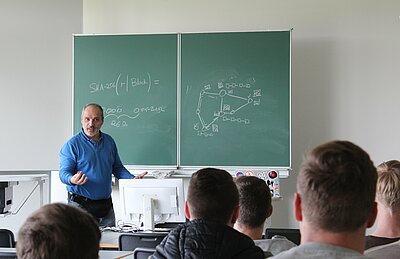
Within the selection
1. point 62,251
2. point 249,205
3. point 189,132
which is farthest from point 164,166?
point 62,251

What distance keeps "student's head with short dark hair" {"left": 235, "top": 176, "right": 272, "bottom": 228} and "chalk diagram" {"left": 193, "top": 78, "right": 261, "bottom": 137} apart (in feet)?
10.2

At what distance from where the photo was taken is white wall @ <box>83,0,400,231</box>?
18.7 feet

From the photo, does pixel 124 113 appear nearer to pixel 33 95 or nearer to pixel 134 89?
pixel 134 89

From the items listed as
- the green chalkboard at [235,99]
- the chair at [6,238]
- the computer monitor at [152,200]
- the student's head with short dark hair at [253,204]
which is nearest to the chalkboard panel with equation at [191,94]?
the green chalkboard at [235,99]

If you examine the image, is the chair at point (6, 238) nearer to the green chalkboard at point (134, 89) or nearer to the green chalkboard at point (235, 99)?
the green chalkboard at point (134, 89)

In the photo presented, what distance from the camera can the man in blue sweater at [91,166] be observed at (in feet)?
15.8

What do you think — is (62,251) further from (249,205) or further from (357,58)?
(357,58)

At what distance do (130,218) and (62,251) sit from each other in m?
2.99

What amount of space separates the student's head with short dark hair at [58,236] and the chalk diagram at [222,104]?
4.53 meters

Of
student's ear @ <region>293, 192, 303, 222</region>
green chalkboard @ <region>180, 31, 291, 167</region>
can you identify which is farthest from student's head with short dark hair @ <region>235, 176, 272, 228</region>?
green chalkboard @ <region>180, 31, 291, 167</region>

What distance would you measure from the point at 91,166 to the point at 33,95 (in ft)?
5.14

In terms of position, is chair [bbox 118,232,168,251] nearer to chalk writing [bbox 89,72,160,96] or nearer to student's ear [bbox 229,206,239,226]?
student's ear [bbox 229,206,239,226]

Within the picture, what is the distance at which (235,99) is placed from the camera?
5.64 m

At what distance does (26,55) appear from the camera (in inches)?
238
